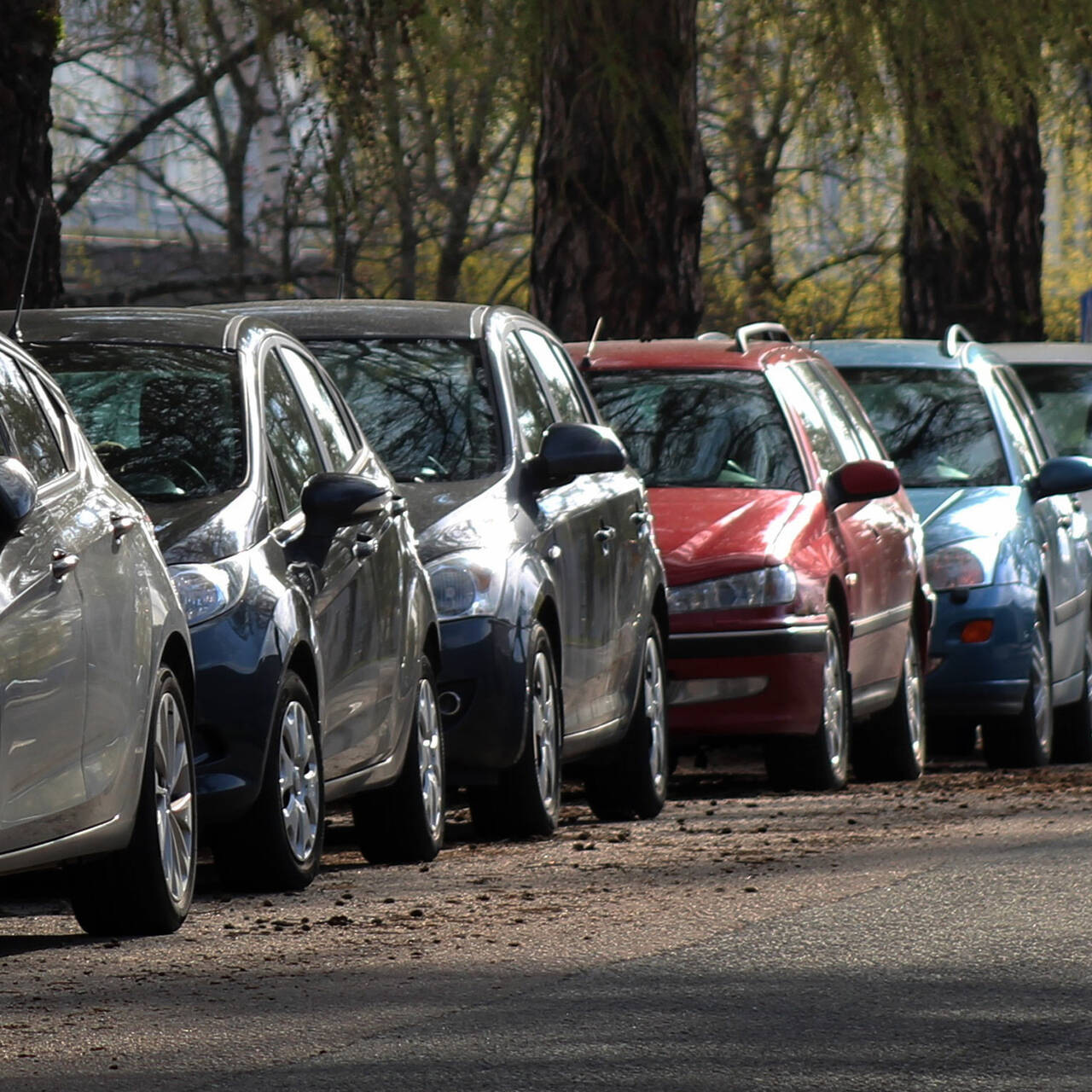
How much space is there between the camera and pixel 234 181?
31.0m

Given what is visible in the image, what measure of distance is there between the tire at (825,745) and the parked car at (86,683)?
15.8 ft

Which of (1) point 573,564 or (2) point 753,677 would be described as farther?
(2) point 753,677

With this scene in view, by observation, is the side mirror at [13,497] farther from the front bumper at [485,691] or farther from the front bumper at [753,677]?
the front bumper at [753,677]

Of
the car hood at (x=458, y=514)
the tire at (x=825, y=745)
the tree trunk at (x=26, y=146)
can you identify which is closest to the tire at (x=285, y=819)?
the car hood at (x=458, y=514)

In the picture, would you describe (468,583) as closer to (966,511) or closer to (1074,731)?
(966,511)

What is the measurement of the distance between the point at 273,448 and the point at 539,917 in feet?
5.53

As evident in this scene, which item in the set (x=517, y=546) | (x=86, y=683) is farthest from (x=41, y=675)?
(x=517, y=546)

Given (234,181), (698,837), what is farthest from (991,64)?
(234,181)

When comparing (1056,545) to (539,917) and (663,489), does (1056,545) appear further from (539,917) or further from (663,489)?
(539,917)

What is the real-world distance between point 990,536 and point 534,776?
4.75 metres

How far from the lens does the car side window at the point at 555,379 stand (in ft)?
36.2

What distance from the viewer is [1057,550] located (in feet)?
48.3

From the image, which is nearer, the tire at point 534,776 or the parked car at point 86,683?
the parked car at point 86,683

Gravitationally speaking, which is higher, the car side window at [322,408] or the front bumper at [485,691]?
the car side window at [322,408]
